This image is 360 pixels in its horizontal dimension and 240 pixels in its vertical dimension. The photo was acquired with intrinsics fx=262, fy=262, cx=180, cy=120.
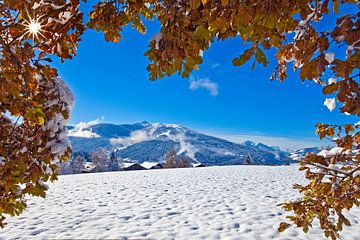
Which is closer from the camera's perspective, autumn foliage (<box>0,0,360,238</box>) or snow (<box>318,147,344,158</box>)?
autumn foliage (<box>0,0,360,238</box>)

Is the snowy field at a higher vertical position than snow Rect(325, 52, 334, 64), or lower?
lower

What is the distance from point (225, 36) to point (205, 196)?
10.1 meters

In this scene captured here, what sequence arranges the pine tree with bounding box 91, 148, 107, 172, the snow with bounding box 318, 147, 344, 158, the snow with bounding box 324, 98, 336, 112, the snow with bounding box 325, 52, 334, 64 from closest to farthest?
1. the snow with bounding box 325, 52, 334, 64
2. the snow with bounding box 324, 98, 336, 112
3. the snow with bounding box 318, 147, 344, 158
4. the pine tree with bounding box 91, 148, 107, 172

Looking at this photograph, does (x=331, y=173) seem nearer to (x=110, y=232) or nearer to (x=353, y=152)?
(x=353, y=152)

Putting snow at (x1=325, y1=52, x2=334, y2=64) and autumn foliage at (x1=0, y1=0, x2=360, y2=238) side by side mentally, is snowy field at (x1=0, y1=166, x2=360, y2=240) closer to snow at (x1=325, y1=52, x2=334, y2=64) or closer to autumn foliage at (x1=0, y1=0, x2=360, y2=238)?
autumn foliage at (x1=0, y1=0, x2=360, y2=238)

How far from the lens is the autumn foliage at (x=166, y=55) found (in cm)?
149

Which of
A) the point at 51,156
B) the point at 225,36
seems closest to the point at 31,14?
the point at 51,156

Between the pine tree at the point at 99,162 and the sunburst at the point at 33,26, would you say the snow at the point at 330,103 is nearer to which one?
the sunburst at the point at 33,26

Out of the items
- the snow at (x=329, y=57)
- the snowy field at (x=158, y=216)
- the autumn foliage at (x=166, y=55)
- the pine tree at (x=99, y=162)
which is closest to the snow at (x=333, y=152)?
the autumn foliage at (x=166, y=55)

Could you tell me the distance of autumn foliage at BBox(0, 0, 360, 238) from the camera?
1.49m

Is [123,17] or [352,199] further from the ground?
[123,17]

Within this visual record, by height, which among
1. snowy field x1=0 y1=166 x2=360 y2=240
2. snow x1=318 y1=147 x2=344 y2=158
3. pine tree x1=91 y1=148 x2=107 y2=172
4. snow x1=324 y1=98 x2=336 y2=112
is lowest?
snowy field x1=0 y1=166 x2=360 y2=240

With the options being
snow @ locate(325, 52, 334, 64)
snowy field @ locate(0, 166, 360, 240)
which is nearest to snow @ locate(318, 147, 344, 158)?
snow @ locate(325, 52, 334, 64)

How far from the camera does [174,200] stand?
34.8 feet
